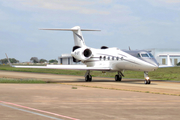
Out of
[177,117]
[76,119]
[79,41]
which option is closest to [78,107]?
[76,119]

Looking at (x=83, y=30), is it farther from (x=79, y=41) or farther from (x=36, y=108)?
(x=36, y=108)

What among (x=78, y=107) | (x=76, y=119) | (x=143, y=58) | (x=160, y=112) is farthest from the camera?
(x=143, y=58)

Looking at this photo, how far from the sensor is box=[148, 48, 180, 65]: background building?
97.4m

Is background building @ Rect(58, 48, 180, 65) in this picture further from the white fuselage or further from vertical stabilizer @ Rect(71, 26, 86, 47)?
the white fuselage

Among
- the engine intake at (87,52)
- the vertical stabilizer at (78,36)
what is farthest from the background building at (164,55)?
the engine intake at (87,52)

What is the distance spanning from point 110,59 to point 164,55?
72.6 m

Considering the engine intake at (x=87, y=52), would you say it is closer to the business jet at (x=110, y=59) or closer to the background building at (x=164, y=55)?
the business jet at (x=110, y=59)

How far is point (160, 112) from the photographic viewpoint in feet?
31.9

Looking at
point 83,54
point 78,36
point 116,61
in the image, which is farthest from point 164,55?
point 116,61

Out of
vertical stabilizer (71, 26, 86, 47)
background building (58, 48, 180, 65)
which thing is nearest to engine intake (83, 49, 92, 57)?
vertical stabilizer (71, 26, 86, 47)

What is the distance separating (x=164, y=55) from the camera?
97.9 metres

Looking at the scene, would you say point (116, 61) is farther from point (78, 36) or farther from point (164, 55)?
point (164, 55)

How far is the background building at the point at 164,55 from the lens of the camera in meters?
97.4

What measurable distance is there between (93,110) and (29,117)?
8.15 ft
